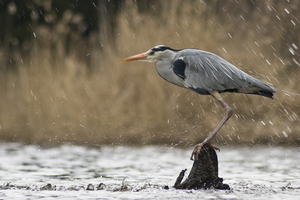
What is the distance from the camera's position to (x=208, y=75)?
14.5 ft

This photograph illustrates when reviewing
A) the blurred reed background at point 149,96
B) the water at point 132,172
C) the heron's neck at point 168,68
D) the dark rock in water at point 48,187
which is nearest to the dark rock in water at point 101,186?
the water at point 132,172

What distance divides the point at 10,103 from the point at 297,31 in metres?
5.35

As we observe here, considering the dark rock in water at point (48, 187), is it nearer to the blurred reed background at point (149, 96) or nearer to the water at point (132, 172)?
the water at point (132, 172)

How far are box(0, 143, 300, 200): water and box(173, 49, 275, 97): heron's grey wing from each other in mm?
983

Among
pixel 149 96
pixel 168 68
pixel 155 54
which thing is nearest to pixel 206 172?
pixel 168 68

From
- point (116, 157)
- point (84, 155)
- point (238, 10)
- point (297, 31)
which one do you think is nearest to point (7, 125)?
point (84, 155)

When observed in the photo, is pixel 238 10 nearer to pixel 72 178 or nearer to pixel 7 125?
pixel 7 125

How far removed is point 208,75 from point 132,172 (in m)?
1.43

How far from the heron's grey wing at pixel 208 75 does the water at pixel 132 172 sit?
98cm

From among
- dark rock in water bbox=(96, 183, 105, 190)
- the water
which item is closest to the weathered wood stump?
the water

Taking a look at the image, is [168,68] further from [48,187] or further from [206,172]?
[48,187]

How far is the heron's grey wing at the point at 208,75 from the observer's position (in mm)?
4406

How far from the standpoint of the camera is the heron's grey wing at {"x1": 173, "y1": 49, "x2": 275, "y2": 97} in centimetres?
441

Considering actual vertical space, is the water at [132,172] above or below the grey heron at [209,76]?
below
